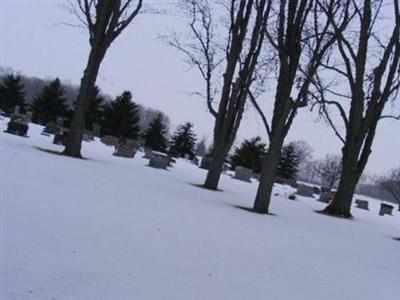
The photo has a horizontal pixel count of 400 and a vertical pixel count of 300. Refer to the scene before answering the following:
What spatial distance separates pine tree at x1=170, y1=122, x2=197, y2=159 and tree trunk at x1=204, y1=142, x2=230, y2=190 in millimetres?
31552

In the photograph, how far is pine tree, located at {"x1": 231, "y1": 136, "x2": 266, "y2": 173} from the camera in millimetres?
49556

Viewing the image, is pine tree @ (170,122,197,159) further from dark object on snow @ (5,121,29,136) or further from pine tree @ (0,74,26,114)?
dark object on snow @ (5,121,29,136)

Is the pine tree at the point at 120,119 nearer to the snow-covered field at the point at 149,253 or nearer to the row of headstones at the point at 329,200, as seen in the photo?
the row of headstones at the point at 329,200

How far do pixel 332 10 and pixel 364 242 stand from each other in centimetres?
851

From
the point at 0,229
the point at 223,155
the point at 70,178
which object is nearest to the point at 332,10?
the point at 223,155

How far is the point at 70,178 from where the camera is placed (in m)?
10.3

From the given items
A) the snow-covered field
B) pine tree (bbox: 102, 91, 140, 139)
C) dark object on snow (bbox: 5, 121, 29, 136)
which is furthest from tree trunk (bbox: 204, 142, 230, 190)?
pine tree (bbox: 102, 91, 140, 139)

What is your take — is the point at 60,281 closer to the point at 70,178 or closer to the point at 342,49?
the point at 70,178

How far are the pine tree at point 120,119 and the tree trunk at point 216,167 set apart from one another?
28.3 m

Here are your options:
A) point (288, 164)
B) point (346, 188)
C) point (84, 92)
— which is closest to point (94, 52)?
point (84, 92)

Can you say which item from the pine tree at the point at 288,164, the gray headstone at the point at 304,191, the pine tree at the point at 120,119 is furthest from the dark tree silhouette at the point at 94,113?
the gray headstone at the point at 304,191

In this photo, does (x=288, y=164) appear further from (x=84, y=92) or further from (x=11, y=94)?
(x=84, y=92)

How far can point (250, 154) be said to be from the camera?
1976 inches

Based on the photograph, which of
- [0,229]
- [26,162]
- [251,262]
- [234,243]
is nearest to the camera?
[0,229]
